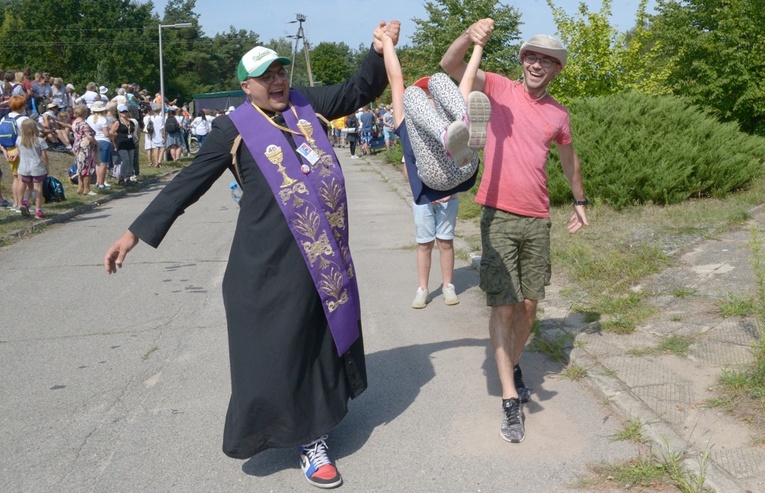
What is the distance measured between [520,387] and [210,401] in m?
1.96

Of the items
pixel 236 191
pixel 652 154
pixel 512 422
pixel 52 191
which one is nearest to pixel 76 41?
pixel 52 191

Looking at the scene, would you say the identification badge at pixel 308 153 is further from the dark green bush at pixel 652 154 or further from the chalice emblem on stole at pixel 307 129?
the dark green bush at pixel 652 154

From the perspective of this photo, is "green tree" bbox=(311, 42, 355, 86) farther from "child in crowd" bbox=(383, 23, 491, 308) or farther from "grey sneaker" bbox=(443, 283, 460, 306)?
"child in crowd" bbox=(383, 23, 491, 308)

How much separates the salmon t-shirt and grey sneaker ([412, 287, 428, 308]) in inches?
115

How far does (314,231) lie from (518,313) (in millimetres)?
1416

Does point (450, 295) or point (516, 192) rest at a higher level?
point (516, 192)

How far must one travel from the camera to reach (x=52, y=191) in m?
15.1

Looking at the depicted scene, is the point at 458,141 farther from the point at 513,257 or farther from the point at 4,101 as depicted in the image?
the point at 4,101

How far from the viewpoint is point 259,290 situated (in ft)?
12.6

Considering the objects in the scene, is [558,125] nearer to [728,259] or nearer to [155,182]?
[728,259]

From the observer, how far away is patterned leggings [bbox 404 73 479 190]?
11.5ft

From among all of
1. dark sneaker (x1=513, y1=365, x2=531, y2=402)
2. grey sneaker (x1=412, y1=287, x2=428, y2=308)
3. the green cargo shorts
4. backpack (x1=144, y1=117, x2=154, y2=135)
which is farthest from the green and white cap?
backpack (x1=144, y1=117, x2=154, y2=135)

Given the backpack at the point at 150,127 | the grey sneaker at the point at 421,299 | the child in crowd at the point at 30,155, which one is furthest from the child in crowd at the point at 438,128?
the backpack at the point at 150,127

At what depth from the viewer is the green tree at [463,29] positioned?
2794 cm
